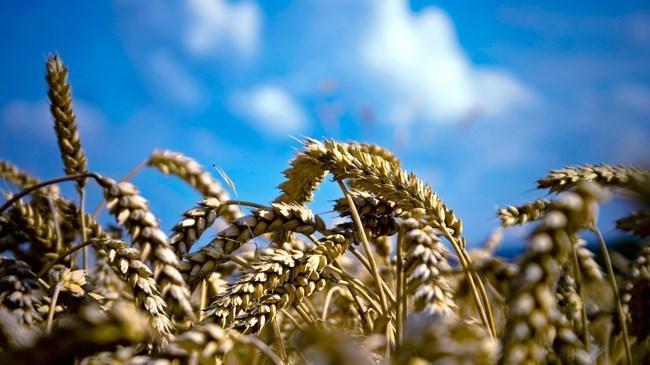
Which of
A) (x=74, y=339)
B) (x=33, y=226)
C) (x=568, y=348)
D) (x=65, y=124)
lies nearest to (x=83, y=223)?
(x=33, y=226)

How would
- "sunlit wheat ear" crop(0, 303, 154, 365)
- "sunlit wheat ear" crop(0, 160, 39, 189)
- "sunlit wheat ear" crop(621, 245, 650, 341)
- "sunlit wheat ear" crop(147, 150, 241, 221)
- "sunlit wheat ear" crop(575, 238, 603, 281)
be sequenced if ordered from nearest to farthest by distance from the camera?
"sunlit wheat ear" crop(0, 303, 154, 365) < "sunlit wheat ear" crop(621, 245, 650, 341) < "sunlit wheat ear" crop(575, 238, 603, 281) < "sunlit wheat ear" crop(147, 150, 241, 221) < "sunlit wheat ear" crop(0, 160, 39, 189)

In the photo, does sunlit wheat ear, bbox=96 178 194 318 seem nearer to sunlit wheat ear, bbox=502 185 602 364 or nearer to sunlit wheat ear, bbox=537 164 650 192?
sunlit wheat ear, bbox=502 185 602 364

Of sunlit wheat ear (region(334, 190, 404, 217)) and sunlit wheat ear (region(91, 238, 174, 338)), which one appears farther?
sunlit wheat ear (region(334, 190, 404, 217))

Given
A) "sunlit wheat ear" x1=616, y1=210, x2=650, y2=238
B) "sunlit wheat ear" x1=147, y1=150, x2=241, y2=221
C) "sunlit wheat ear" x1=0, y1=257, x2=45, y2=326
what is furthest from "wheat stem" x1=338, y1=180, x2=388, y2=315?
"sunlit wheat ear" x1=147, y1=150, x2=241, y2=221

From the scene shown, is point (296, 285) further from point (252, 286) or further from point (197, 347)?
point (197, 347)

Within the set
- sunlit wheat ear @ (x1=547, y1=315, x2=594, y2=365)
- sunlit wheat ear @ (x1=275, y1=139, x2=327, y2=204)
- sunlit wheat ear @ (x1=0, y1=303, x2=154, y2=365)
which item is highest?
sunlit wheat ear @ (x1=275, y1=139, x2=327, y2=204)

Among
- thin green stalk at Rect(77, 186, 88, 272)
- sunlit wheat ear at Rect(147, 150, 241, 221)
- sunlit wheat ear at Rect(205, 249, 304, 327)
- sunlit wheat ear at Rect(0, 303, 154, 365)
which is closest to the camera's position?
sunlit wheat ear at Rect(0, 303, 154, 365)

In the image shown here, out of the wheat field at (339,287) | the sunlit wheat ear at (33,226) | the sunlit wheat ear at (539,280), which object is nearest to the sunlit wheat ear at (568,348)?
the wheat field at (339,287)
